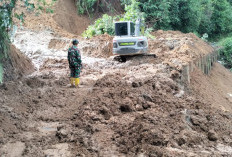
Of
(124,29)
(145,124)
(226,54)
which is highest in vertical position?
(124,29)

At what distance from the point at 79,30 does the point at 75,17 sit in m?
1.28

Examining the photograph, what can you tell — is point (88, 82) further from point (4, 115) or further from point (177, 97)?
point (4, 115)

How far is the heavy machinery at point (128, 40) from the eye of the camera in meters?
11.4

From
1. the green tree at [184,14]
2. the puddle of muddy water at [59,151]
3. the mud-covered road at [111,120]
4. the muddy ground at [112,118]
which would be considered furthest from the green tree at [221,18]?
the puddle of muddy water at [59,151]

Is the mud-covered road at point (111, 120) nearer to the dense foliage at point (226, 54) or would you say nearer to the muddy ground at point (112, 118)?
the muddy ground at point (112, 118)

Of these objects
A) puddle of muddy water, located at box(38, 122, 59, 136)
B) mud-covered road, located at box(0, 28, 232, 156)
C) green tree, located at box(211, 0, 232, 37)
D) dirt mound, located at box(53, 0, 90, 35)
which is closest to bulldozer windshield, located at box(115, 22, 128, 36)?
mud-covered road, located at box(0, 28, 232, 156)

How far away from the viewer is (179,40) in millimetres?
15039

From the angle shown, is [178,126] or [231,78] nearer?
[178,126]

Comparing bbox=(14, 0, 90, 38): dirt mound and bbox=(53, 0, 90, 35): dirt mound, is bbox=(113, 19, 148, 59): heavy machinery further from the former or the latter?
bbox=(53, 0, 90, 35): dirt mound

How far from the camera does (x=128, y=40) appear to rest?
11375mm

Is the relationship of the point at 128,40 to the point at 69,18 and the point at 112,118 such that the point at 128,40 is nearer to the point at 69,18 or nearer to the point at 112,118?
the point at 112,118

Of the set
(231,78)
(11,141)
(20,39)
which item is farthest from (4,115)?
(231,78)

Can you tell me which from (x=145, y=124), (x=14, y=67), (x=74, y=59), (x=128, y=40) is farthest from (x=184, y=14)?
(x=145, y=124)

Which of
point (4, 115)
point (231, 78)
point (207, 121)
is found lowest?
point (231, 78)
